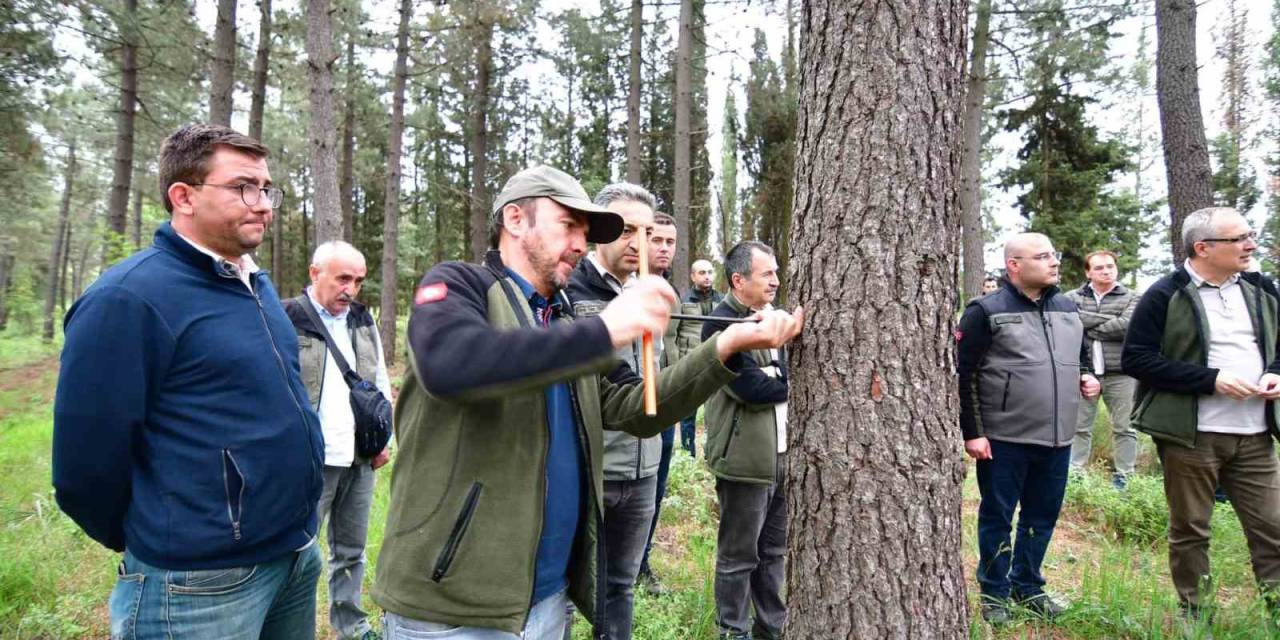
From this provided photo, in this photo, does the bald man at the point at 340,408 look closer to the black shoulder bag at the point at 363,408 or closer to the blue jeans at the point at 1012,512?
the black shoulder bag at the point at 363,408

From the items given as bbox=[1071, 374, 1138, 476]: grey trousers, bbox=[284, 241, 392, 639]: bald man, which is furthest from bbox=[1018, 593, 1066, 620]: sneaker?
bbox=[284, 241, 392, 639]: bald man

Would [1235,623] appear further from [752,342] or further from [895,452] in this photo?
[752,342]

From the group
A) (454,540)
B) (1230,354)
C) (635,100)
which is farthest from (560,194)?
(635,100)

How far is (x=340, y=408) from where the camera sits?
361 centimetres

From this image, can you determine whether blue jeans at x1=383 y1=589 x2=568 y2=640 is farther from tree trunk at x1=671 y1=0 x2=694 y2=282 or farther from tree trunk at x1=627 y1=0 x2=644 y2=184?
tree trunk at x1=627 y1=0 x2=644 y2=184

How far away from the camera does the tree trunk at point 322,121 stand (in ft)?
26.0

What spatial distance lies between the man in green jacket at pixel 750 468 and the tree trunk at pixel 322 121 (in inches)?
241

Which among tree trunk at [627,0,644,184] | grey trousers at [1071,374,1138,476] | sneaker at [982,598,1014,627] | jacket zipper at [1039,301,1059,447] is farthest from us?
tree trunk at [627,0,644,184]

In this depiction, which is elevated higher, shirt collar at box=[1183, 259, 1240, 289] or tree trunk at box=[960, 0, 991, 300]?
tree trunk at box=[960, 0, 991, 300]

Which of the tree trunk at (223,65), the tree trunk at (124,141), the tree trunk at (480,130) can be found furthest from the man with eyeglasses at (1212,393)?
the tree trunk at (480,130)

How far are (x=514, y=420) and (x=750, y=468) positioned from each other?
1.99 meters

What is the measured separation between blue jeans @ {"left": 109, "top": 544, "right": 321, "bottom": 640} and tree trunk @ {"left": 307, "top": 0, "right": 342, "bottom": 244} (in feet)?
22.1

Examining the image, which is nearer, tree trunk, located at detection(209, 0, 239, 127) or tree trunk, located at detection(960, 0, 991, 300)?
tree trunk, located at detection(209, 0, 239, 127)

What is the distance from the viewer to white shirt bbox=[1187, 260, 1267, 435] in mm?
3568
